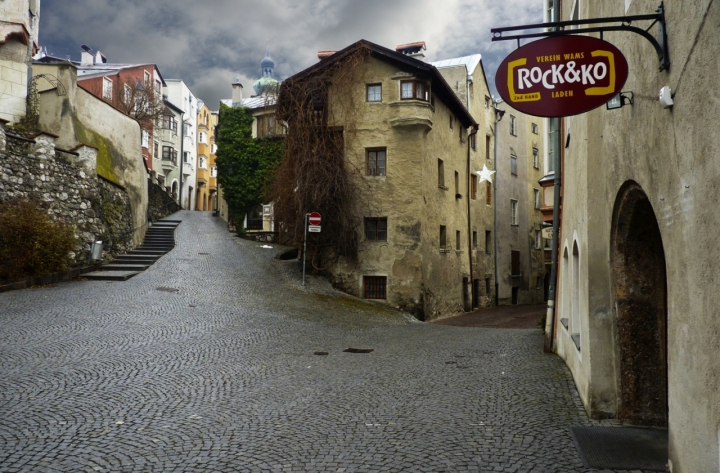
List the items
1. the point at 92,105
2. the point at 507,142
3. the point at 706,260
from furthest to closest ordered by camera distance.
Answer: the point at 507,142 < the point at 92,105 < the point at 706,260

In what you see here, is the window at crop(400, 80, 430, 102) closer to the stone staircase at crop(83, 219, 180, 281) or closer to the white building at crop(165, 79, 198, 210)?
the stone staircase at crop(83, 219, 180, 281)

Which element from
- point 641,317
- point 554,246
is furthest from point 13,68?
point 641,317

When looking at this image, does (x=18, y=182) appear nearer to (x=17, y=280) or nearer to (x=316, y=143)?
(x=17, y=280)

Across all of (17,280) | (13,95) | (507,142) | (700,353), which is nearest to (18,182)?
(17,280)

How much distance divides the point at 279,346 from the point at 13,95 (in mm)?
17014

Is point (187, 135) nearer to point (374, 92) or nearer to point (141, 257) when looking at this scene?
point (141, 257)

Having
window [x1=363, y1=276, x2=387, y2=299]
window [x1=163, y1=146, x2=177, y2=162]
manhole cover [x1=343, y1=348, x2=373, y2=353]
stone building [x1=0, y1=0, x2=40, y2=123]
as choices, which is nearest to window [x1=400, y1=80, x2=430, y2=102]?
window [x1=363, y1=276, x2=387, y2=299]

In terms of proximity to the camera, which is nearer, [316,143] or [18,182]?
[18,182]

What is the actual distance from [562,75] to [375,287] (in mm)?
18872

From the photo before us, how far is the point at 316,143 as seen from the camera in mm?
23516

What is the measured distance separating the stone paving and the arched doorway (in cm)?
79

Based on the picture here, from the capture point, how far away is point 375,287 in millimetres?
23641

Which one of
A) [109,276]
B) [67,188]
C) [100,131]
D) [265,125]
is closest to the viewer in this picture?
[109,276]

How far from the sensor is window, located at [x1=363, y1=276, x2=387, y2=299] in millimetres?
23578
